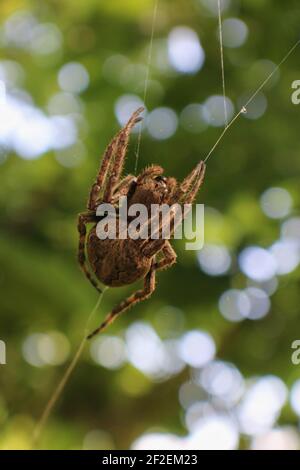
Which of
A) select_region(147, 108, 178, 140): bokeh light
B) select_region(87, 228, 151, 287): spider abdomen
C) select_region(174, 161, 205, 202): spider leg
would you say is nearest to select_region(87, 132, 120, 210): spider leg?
select_region(87, 228, 151, 287): spider abdomen

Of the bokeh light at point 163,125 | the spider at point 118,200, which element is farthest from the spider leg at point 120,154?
the bokeh light at point 163,125

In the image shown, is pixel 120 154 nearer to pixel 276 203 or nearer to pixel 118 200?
pixel 118 200

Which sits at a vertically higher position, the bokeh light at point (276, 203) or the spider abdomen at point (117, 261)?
the bokeh light at point (276, 203)

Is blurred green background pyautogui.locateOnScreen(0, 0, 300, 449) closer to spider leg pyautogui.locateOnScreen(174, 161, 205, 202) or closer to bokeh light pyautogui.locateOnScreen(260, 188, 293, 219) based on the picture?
bokeh light pyautogui.locateOnScreen(260, 188, 293, 219)

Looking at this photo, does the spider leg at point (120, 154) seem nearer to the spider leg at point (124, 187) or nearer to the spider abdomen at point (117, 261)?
the spider leg at point (124, 187)

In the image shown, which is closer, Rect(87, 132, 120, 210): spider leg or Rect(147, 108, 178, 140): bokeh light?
Rect(87, 132, 120, 210): spider leg

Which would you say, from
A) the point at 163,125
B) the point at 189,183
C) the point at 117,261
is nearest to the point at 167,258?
the point at 117,261

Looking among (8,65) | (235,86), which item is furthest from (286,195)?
(8,65)

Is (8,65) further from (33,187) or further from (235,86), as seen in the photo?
(235,86)

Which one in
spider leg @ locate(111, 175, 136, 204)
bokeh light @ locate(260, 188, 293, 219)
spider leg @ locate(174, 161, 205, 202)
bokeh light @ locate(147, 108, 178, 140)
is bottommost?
spider leg @ locate(174, 161, 205, 202)
